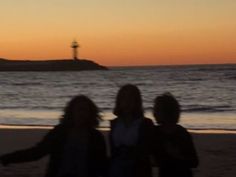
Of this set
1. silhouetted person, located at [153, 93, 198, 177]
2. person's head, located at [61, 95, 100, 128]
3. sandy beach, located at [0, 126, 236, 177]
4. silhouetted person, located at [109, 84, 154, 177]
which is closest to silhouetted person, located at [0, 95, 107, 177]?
person's head, located at [61, 95, 100, 128]

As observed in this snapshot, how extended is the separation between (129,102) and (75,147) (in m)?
0.50

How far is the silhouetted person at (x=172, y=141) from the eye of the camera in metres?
4.26

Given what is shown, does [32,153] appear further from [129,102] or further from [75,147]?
[129,102]

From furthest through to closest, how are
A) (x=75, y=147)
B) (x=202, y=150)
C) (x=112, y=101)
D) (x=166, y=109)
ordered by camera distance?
1. (x=112, y=101)
2. (x=202, y=150)
3. (x=166, y=109)
4. (x=75, y=147)

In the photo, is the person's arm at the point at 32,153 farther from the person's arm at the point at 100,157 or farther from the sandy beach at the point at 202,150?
the sandy beach at the point at 202,150

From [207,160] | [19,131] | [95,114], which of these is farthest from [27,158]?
[19,131]

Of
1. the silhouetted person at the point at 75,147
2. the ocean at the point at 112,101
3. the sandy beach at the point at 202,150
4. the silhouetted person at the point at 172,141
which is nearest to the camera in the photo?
the silhouetted person at the point at 75,147

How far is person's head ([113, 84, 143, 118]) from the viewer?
→ 422cm

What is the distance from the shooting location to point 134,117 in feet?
13.9

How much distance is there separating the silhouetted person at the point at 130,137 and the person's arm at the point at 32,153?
45cm

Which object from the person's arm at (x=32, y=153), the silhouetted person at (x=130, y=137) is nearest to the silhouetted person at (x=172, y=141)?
the silhouetted person at (x=130, y=137)

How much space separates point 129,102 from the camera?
13.8ft

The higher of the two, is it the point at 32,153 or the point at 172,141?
the point at 172,141

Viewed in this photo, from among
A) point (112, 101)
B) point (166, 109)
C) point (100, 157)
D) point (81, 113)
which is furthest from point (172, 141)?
point (112, 101)
